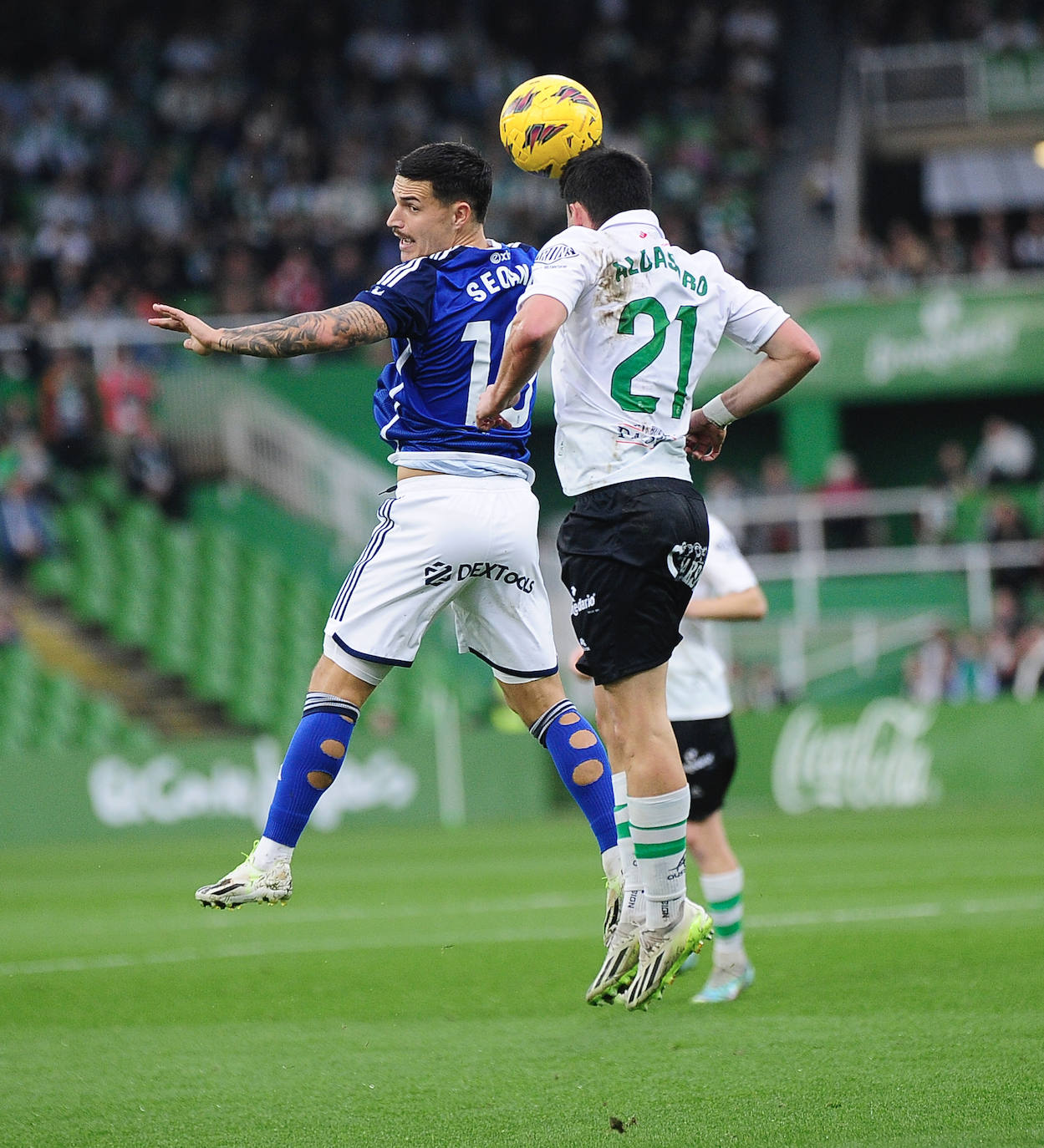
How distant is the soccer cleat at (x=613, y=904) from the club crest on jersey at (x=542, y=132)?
2.51 m

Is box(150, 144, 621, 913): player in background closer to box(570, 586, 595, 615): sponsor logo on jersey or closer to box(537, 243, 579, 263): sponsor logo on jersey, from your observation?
box(570, 586, 595, 615): sponsor logo on jersey

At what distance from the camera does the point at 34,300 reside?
22.7 m

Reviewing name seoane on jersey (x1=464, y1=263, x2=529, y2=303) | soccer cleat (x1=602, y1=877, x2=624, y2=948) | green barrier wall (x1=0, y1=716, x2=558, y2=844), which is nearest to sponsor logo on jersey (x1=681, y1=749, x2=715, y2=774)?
soccer cleat (x1=602, y1=877, x2=624, y2=948)

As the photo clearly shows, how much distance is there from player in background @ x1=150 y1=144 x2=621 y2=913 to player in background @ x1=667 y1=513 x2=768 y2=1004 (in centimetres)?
108

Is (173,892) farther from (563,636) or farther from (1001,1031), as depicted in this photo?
(563,636)

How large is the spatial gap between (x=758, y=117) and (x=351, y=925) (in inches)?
732

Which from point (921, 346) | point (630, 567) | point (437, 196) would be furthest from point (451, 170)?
point (921, 346)

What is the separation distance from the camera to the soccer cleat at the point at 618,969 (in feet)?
17.8

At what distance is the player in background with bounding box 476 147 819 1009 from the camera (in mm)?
5355

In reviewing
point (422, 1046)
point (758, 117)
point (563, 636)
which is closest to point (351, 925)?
point (422, 1046)

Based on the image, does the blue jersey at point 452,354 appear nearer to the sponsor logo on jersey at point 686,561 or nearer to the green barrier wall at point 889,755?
the sponsor logo on jersey at point 686,561

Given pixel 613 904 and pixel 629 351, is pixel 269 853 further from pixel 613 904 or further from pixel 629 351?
pixel 629 351

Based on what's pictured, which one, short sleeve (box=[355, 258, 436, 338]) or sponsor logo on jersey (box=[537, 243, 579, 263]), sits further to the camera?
short sleeve (box=[355, 258, 436, 338])

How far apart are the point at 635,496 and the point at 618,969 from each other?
1.49m
